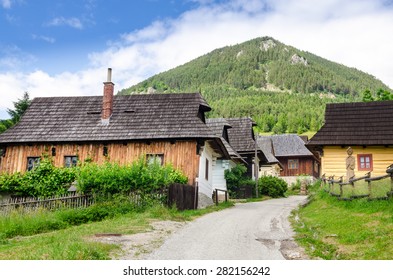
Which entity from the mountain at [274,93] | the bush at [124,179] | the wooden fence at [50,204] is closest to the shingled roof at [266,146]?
the bush at [124,179]

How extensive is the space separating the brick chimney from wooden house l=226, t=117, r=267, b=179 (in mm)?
15311

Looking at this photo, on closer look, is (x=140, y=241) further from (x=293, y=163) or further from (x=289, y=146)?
(x=289, y=146)

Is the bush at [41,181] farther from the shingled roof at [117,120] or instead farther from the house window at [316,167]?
the house window at [316,167]

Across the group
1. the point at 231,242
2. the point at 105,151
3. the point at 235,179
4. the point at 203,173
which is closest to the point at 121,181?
the point at 105,151

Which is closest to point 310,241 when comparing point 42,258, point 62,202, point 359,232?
point 359,232

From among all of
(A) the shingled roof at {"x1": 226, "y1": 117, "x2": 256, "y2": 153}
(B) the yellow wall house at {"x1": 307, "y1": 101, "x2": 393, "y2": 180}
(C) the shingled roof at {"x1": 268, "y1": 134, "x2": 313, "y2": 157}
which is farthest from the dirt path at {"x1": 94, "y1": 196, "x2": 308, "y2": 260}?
(C) the shingled roof at {"x1": 268, "y1": 134, "x2": 313, "y2": 157}

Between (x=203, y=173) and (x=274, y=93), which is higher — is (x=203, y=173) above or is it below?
below

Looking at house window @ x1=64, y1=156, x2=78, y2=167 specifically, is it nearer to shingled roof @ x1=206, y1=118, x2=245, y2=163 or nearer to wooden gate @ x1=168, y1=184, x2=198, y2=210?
wooden gate @ x1=168, y1=184, x2=198, y2=210

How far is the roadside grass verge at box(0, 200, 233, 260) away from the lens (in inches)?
357

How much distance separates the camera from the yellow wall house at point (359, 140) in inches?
1043

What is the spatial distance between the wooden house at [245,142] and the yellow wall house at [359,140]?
1212 cm

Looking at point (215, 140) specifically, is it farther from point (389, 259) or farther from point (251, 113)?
point (251, 113)

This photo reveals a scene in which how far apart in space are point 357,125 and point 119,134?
1509 centimetres

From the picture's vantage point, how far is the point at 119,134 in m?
26.4
